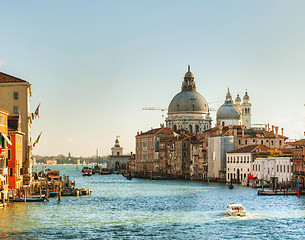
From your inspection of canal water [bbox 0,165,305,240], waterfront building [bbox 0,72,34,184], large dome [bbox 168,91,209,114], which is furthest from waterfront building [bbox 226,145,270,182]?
large dome [bbox 168,91,209,114]

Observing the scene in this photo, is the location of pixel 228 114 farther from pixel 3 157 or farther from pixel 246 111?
pixel 3 157

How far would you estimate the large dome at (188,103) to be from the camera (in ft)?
532

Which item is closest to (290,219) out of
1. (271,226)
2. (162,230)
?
(271,226)

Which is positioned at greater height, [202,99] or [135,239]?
[202,99]

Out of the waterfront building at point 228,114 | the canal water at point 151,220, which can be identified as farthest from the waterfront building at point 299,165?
the waterfront building at point 228,114

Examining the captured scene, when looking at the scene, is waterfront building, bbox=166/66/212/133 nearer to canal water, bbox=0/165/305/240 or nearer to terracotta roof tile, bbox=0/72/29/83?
terracotta roof tile, bbox=0/72/29/83

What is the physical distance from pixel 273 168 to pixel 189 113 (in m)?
80.3

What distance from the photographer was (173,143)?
134625 millimetres

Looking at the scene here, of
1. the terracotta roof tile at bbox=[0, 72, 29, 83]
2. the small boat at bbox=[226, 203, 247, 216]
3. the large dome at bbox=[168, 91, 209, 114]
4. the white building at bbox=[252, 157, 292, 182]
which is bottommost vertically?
the small boat at bbox=[226, 203, 247, 216]

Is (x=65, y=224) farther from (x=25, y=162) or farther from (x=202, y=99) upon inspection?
(x=202, y=99)

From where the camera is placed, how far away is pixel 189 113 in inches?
6378

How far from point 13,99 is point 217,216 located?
2941cm

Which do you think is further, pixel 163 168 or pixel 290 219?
pixel 163 168

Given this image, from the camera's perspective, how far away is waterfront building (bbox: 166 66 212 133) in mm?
162000
